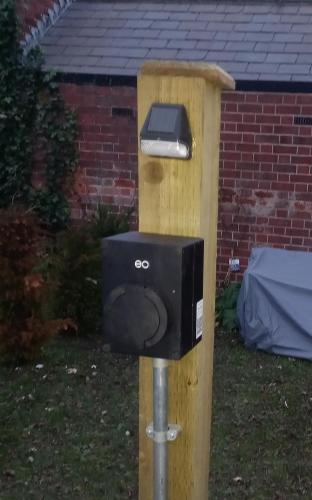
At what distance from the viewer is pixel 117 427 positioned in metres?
4.58

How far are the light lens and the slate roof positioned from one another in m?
4.86

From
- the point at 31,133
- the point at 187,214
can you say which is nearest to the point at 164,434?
the point at 187,214

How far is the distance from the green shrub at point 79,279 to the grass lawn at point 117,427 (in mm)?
297

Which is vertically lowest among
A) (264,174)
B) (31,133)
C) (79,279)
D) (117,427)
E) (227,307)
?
(117,427)

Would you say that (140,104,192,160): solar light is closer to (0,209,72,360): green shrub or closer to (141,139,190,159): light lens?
(141,139,190,159): light lens

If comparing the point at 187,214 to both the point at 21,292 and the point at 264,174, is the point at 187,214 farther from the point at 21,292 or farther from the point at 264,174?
the point at 264,174

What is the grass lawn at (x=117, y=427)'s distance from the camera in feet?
12.9

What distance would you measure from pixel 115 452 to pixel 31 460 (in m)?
0.48

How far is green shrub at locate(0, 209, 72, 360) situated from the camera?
5.00 m

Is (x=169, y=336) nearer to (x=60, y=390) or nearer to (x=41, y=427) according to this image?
(x=41, y=427)

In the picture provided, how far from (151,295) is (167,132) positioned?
1.52 ft

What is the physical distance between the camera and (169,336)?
2055 millimetres

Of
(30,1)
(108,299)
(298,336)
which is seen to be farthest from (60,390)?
(30,1)

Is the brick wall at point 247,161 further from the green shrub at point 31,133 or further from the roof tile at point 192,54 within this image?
the roof tile at point 192,54
